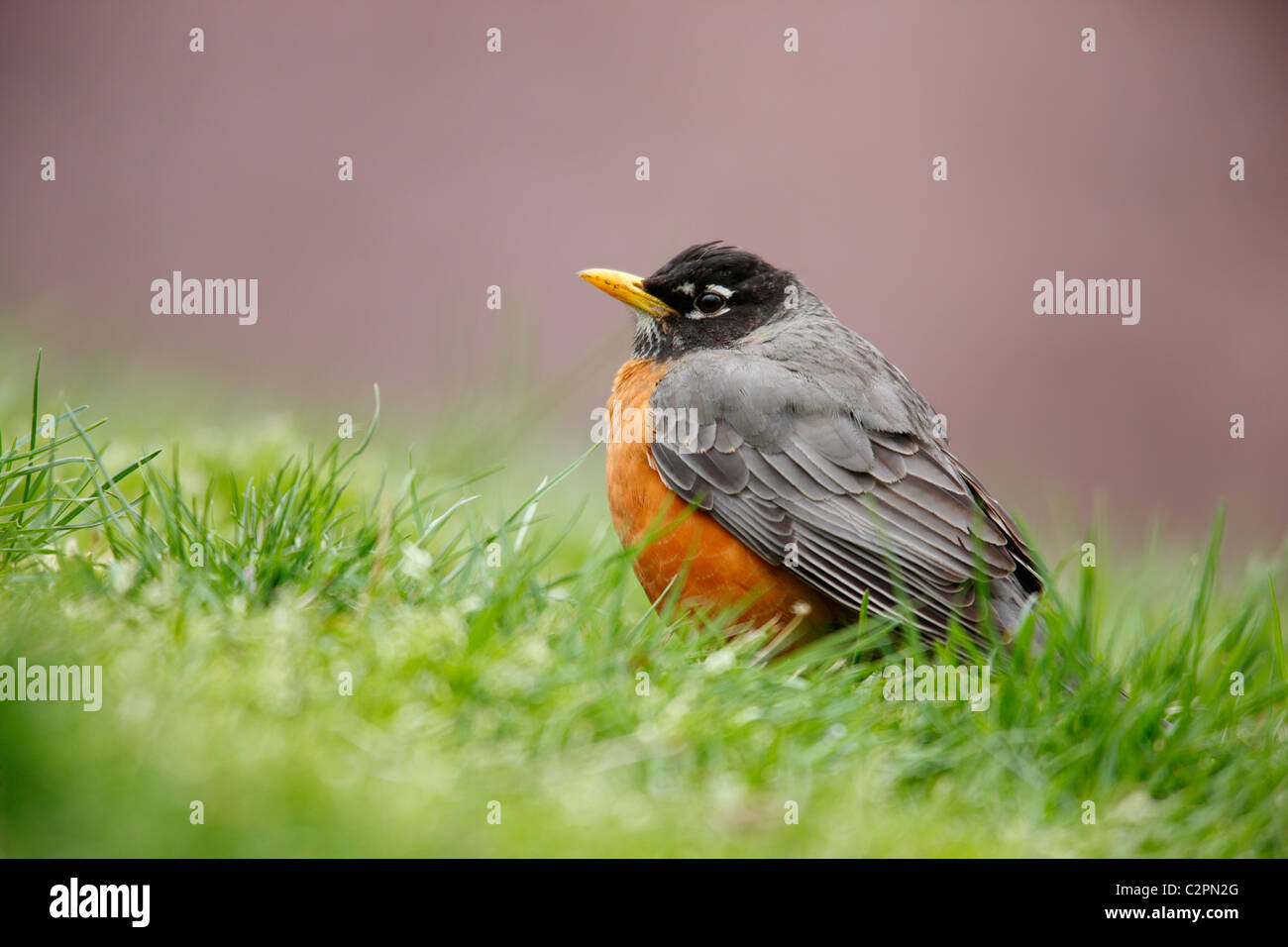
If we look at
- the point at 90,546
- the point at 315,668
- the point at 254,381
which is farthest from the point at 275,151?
the point at 315,668

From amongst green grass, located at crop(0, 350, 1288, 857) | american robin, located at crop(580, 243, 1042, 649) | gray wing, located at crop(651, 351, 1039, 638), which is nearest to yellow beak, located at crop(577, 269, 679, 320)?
american robin, located at crop(580, 243, 1042, 649)

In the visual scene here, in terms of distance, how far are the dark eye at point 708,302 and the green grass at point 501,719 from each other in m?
1.96

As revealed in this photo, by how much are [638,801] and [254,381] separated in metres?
5.63

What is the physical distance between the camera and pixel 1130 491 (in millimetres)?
11812

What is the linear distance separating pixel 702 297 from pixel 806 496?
1.45 m

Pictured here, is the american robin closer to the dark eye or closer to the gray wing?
the gray wing

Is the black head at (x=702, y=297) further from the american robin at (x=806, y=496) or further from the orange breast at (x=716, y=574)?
the orange breast at (x=716, y=574)

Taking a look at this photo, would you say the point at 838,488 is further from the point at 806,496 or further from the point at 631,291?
the point at 631,291

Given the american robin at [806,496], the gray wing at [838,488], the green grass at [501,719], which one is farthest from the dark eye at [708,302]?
the green grass at [501,719]

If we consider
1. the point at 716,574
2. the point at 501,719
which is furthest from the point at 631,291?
the point at 501,719

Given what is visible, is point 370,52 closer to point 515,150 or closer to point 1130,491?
point 515,150

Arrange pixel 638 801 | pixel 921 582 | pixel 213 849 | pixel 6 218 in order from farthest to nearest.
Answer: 1. pixel 6 218
2. pixel 921 582
3. pixel 638 801
4. pixel 213 849

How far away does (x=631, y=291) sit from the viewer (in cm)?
609

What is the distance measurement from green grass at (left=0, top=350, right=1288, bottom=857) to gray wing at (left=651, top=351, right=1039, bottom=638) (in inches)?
16.1
